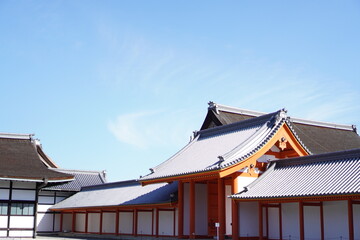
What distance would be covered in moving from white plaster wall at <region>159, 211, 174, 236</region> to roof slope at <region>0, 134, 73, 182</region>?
23.2ft

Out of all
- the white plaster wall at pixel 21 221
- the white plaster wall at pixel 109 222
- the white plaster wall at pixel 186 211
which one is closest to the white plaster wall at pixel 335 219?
the white plaster wall at pixel 186 211

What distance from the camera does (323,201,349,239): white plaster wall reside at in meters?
22.1

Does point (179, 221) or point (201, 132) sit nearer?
point (179, 221)

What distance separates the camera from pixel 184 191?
99.5 feet

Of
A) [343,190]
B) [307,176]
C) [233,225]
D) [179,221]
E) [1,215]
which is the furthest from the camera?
[1,215]

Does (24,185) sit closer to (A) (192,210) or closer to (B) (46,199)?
(B) (46,199)

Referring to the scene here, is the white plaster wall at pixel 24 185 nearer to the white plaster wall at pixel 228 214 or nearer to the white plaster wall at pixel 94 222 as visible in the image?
the white plaster wall at pixel 94 222

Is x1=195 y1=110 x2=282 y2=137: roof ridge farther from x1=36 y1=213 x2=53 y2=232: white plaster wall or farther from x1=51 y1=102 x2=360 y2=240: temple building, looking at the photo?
x1=36 y1=213 x2=53 y2=232: white plaster wall

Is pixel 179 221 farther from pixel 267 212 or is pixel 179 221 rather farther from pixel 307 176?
pixel 307 176

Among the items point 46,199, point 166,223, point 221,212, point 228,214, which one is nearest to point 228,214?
point 228,214

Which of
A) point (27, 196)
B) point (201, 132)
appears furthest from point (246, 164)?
point (27, 196)

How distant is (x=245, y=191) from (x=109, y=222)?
1765cm

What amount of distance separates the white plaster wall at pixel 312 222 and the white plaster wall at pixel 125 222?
1613 centimetres

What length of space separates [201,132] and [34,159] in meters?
12.6
